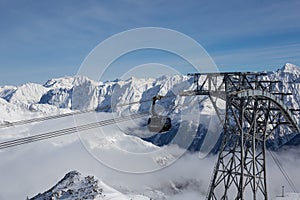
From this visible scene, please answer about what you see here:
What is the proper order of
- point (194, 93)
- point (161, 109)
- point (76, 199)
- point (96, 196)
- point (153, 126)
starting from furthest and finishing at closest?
1. point (76, 199)
2. point (96, 196)
3. point (194, 93)
4. point (161, 109)
5. point (153, 126)

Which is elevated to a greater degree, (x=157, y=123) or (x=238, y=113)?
(x=238, y=113)

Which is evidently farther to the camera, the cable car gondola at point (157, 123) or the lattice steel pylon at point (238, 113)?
the lattice steel pylon at point (238, 113)

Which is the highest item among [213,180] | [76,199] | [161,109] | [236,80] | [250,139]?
[236,80]

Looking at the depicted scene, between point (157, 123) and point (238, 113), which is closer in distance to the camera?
point (157, 123)

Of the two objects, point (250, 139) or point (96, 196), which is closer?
point (250, 139)

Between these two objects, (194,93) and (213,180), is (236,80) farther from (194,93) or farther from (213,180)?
(213,180)

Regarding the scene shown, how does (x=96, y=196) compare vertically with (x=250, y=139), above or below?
below

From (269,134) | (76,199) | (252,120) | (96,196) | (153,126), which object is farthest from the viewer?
(76,199)

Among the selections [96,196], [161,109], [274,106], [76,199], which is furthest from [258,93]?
[76,199]

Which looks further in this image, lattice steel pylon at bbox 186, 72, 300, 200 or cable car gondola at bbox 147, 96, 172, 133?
lattice steel pylon at bbox 186, 72, 300, 200

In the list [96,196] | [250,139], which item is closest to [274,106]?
[250,139]
